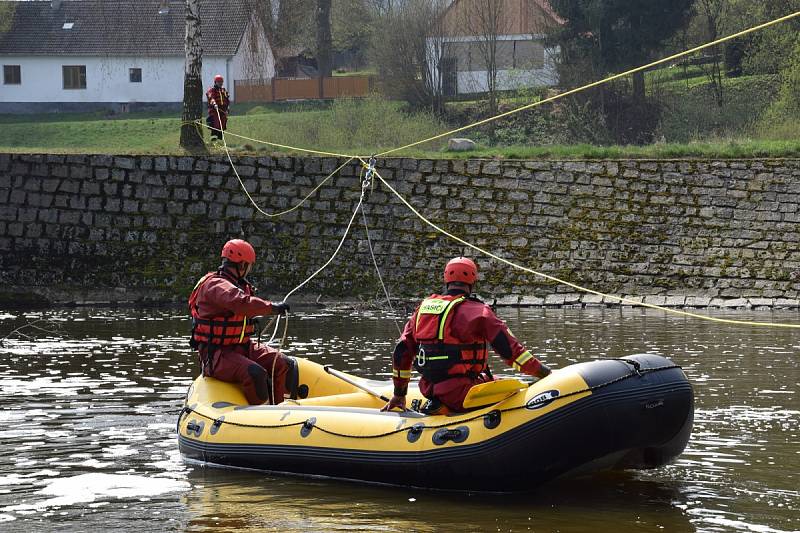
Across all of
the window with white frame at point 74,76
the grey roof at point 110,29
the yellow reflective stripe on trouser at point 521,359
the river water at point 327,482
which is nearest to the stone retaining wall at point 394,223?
the river water at point 327,482

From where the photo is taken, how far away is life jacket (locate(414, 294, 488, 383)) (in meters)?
8.02

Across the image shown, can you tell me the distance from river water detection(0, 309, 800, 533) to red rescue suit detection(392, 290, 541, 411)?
0.64m

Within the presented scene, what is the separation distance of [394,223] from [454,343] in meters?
11.6

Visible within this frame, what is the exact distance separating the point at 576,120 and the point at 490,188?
10953 millimetres

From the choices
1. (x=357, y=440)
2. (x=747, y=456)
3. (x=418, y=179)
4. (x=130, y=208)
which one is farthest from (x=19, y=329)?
(x=747, y=456)

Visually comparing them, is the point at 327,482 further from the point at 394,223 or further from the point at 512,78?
the point at 512,78

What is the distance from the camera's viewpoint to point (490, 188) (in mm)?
19812

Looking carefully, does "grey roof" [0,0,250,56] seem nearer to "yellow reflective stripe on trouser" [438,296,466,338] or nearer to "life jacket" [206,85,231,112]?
"life jacket" [206,85,231,112]

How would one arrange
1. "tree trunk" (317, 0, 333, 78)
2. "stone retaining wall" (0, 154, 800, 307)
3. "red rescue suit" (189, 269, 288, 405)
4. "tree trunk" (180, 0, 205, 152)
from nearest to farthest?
"red rescue suit" (189, 269, 288, 405) → "stone retaining wall" (0, 154, 800, 307) → "tree trunk" (180, 0, 205, 152) → "tree trunk" (317, 0, 333, 78)

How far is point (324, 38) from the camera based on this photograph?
1705 inches

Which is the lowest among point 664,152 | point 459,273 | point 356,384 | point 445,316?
point 356,384

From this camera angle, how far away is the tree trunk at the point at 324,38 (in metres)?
42.2

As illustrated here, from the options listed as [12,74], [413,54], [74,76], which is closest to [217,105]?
[413,54]

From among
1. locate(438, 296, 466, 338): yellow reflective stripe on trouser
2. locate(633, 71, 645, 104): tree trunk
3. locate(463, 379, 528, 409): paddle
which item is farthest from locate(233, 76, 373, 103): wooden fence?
locate(463, 379, 528, 409): paddle
